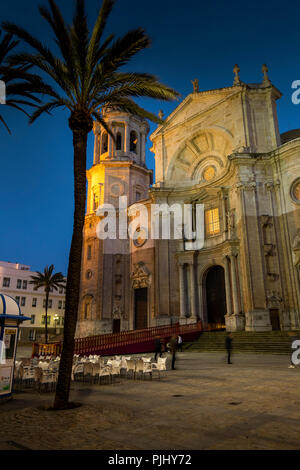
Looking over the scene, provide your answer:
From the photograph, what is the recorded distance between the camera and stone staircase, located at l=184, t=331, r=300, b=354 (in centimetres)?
1986

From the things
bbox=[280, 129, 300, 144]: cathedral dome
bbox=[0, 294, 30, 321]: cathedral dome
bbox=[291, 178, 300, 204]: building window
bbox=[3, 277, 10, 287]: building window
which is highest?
bbox=[280, 129, 300, 144]: cathedral dome

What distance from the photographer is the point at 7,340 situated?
9.20 metres

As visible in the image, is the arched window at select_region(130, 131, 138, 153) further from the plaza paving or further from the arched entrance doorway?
the plaza paving

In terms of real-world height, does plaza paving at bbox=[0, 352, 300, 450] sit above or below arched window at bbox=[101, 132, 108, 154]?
below

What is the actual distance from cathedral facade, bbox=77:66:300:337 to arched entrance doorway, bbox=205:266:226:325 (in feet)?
0.30

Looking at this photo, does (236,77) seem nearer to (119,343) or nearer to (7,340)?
(119,343)

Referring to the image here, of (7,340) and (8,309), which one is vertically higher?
(8,309)

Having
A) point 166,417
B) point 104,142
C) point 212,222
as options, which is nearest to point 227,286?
point 212,222

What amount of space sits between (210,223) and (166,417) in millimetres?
26982

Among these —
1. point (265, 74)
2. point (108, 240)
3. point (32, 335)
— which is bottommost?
point (32, 335)

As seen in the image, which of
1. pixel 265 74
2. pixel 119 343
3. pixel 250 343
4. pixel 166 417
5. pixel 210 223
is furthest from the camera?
pixel 210 223

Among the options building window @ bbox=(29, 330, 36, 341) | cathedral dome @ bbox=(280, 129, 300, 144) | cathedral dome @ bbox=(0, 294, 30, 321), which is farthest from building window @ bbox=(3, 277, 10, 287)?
cathedral dome @ bbox=(0, 294, 30, 321)

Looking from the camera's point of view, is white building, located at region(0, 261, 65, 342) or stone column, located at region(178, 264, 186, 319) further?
white building, located at region(0, 261, 65, 342)
